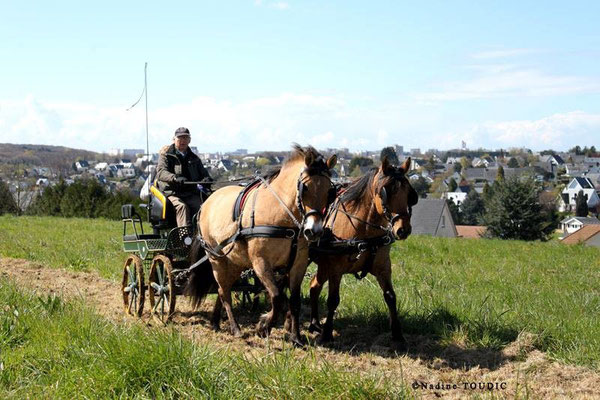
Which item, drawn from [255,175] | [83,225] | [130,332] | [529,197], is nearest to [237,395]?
[130,332]

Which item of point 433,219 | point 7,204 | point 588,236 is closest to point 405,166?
point 7,204

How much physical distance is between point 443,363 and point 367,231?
175cm

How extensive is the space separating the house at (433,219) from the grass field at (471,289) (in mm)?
28789

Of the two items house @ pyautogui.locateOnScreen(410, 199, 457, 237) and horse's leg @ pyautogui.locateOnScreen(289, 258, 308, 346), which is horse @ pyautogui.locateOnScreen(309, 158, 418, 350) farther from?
house @ pyautogui.locateOnScreen(410, 199, 457, 237)

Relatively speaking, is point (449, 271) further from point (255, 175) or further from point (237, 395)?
point (237, 395)

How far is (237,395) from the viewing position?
521 centimetres

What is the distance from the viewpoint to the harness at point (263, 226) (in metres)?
7.23

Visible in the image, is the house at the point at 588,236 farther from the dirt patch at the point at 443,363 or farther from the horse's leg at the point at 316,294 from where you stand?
the dirt patch at the point at 443,363

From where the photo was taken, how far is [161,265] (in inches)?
371

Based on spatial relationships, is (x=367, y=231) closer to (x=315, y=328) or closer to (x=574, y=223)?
(x=315, y=328)

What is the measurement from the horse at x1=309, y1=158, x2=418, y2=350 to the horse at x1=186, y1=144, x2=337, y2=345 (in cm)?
47

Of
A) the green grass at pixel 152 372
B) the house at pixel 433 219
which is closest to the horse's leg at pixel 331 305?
the green grass at pixel 152 372

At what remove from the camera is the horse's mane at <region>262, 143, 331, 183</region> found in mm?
7250

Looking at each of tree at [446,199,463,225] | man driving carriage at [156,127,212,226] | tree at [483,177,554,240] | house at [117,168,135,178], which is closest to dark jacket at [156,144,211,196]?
man driving carriage at [156,127,212,226]
